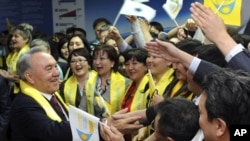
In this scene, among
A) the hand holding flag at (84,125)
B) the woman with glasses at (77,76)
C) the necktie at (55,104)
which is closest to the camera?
the hand holding flag at (84,125)

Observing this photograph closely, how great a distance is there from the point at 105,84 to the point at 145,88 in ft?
2.05

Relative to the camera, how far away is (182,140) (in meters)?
2.22

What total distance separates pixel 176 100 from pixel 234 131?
2.00ft

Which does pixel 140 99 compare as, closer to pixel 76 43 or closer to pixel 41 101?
pixel 41 101

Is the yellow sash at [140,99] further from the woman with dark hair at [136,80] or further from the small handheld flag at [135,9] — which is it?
the small handheld flag at [135,9]

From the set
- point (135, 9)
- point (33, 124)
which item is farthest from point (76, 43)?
point (33, 124)

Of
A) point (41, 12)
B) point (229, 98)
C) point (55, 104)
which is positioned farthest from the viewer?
point (41, 12)

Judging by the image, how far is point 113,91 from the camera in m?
4.40

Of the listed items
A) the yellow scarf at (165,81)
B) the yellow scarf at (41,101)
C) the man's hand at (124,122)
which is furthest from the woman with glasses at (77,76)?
the man's hand at (124,122)

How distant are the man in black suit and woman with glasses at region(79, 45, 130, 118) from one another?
86 cm

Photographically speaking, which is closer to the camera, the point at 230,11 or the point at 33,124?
the point at 33,124

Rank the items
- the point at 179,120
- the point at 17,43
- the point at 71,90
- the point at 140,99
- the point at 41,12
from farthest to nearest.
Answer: the point at 41,12 < the point at 17,43 < the point at 71,90 < the point at 140,99 < the point at 179,120

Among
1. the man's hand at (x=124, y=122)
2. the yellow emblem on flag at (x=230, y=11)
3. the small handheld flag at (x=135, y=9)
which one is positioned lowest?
the man's hand at (x=124, y=122)

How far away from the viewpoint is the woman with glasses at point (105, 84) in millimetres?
4344
